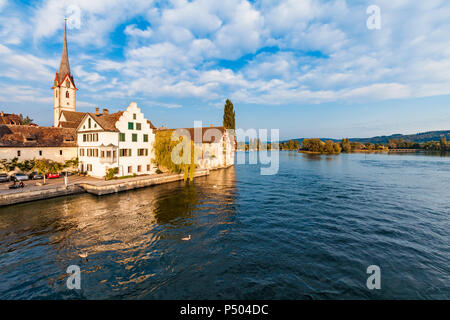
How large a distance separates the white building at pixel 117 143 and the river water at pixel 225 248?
8745 mm

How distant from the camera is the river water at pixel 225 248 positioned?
11.1 metres

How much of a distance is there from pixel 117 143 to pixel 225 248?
29.0 metres

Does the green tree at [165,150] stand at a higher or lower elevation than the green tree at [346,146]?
lower

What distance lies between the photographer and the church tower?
62531 mm

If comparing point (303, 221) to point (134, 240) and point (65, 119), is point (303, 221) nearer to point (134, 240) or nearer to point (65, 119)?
point (134, 240)

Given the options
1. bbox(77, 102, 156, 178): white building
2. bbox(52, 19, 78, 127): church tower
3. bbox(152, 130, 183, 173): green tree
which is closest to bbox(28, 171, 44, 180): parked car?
bbox(77, 102, 156, 178): white building

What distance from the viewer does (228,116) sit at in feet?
257

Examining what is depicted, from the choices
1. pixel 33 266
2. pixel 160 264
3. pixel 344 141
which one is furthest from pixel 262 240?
pixel 344 141

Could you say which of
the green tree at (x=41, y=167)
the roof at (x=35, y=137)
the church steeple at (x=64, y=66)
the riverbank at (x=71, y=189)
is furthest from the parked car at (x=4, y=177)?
the church steeple at (x=64, y=66)

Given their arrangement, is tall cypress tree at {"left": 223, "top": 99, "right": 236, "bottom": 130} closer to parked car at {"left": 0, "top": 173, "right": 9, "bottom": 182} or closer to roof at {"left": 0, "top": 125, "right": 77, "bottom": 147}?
roof at {"left": 0, "top": 125, "right": 77, "bottom": 147}

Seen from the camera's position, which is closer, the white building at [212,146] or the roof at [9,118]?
the roof at [9,118]

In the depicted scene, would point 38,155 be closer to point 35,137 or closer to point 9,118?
point 35,137

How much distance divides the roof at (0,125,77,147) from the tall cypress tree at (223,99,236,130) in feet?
161

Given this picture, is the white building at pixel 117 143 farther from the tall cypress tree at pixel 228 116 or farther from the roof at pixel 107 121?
the tall cypress tree at pixel 228 116
